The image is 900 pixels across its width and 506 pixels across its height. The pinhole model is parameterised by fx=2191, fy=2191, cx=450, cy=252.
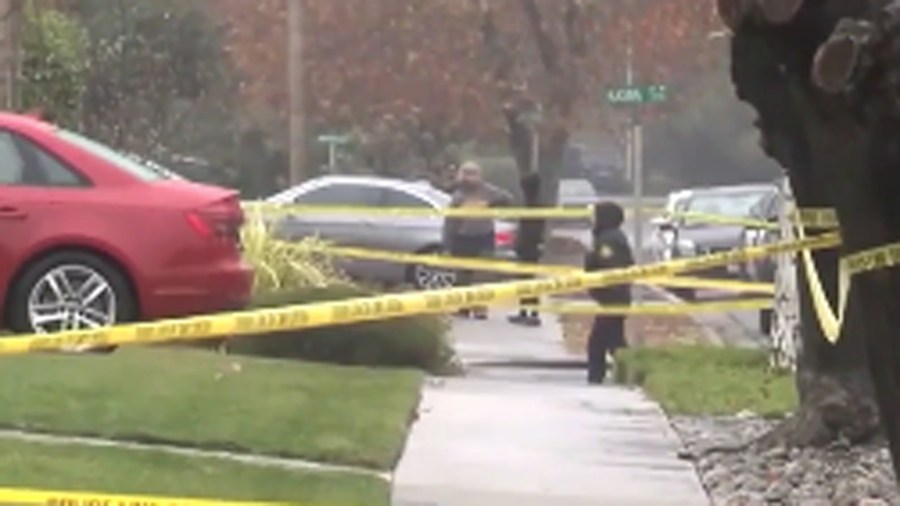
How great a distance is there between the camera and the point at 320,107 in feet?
142

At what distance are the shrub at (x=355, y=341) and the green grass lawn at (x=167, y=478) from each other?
4.59m

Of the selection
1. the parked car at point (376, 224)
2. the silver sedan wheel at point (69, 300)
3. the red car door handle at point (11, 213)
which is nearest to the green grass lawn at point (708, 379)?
the silver sedan wheel at point (69, 300)

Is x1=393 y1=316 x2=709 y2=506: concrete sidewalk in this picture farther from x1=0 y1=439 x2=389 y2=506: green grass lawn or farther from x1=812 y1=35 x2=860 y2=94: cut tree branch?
x1=812 y1=35 x2=860 y2=94: cut tree branch

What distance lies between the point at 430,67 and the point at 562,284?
33.3 m

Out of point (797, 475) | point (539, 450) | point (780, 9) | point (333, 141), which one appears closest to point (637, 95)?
point (539, 450)

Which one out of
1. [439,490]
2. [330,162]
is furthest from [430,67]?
[439,490]

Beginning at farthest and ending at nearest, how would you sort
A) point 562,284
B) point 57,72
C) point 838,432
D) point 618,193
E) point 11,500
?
1. point 618,193
2. point 57,72
3. point 838,432
4. point 562,284
5. point 11,500

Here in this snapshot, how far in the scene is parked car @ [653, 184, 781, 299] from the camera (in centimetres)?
2822

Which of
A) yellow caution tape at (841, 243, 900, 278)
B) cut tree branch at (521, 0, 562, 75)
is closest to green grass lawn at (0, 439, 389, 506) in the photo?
yellow caution tape at (841, 243, 900, 278)

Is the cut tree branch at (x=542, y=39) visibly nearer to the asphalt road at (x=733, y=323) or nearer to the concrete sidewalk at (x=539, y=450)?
the asphalt road at (x=733, y=323)

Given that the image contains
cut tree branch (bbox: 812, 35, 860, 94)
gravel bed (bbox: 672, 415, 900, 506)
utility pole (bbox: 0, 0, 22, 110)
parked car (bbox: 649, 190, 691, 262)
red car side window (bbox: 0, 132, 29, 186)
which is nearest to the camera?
cut tree branch (bbox: 812, 35, 860, 94)

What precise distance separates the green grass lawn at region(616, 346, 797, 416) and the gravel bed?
1.88 meters

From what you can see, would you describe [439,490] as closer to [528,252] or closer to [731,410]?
[731,410]

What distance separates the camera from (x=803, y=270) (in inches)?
392
